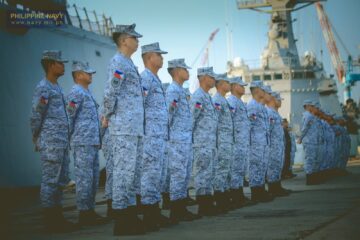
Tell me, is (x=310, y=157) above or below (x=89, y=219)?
above

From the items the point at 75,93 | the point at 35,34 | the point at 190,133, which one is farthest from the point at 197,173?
the point at 35,34

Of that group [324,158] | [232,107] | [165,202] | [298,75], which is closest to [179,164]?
[165,202]

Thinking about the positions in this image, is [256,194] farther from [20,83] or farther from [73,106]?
[20,83]

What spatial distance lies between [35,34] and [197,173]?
9.46 metres

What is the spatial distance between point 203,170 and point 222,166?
577mm

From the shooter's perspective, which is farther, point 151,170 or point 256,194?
point 256,194

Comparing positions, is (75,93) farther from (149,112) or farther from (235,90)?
(235,90)

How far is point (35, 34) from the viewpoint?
14.4m

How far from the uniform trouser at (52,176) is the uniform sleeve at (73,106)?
43 cm

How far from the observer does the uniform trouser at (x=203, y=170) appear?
20.4 feet

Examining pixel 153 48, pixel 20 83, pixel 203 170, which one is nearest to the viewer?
pixel 153 48

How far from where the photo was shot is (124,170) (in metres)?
4.52

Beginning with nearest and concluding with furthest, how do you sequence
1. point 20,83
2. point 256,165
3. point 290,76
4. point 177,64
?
1. point 177,64
2. point 256,165
3. point 20,83
4. point 290,76

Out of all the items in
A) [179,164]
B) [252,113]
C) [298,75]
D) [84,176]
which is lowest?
[84,176]
